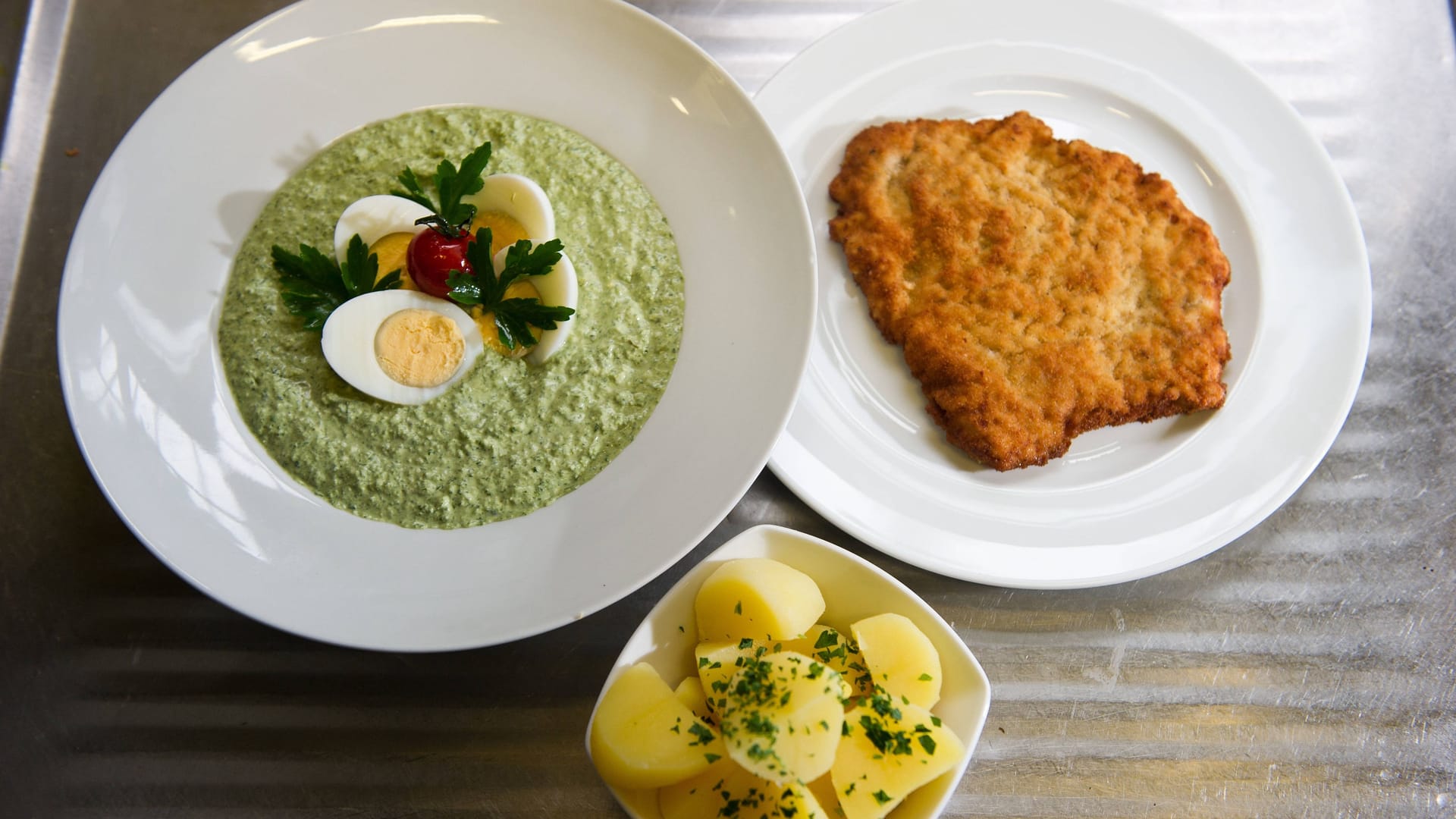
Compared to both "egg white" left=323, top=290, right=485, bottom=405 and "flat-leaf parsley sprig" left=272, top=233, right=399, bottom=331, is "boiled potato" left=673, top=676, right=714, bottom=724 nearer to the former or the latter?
"egg white" left=323, top=290, right=485, bottom=405

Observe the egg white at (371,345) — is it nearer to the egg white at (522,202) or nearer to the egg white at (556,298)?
the egg white at (556,298)

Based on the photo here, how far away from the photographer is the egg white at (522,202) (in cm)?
222

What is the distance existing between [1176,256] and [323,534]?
2.47 m

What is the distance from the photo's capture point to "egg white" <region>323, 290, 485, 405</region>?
84.1 inches

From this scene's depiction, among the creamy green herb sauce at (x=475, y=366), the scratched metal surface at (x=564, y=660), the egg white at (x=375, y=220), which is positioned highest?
the egg white at (x=375, y=220)

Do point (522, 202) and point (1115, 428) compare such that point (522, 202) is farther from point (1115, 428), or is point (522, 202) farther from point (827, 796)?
point (1115, 428)

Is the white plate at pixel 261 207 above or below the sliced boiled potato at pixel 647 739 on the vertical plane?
above

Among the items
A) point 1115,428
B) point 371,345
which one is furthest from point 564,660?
point 1115,428

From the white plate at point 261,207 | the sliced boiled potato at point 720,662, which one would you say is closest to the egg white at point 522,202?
the white plate at point 261,207

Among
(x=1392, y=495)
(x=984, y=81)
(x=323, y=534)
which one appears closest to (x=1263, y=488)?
(x=1392, y=495)

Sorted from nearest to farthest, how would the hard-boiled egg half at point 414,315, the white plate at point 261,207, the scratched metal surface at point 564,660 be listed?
the white plate at point 261,207 → the hard-boiled egg half at point 414,315 → the scratched metal surface at point 564,660

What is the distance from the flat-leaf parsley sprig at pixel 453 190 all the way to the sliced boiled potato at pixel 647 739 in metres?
1.20

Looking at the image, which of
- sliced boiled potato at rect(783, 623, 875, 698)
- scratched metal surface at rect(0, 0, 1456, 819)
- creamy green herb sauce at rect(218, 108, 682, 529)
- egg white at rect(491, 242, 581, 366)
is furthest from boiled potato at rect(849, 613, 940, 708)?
egg white at rect(491, 242, 581, 366)

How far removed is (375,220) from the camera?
2.24 meters
